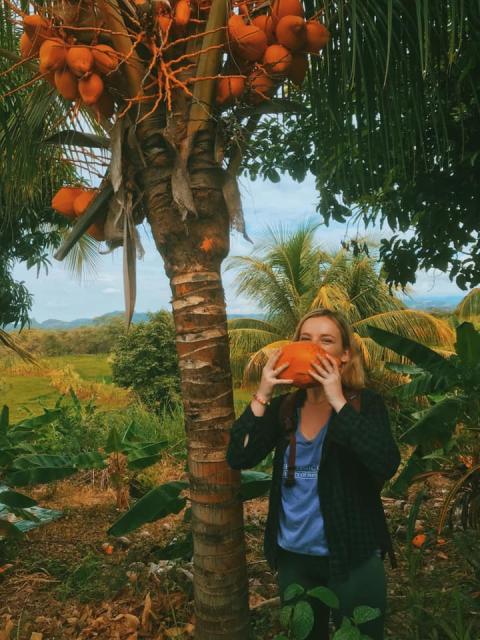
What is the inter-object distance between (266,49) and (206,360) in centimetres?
127

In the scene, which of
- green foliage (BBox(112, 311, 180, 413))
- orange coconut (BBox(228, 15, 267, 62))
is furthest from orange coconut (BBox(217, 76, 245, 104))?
green foliage (BBox(112, 311, 180, 413))

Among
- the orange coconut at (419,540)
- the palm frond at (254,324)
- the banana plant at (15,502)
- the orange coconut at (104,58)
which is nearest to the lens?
the orange coconut at (104,58)

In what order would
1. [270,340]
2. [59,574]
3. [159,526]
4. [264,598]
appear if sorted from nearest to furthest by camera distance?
[264,598] → [59,574] → [159,526] → [270,340]

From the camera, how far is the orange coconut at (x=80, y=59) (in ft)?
7.20

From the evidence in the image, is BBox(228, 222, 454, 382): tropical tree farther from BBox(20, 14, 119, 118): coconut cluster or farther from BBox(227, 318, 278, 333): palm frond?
BBox(20, 14, 119, 118): coconut cluster

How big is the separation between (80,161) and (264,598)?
2.38 metres

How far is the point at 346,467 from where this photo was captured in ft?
6.61

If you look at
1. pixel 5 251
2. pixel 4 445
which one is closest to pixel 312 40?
pixel 4 445

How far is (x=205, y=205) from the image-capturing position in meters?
2.36

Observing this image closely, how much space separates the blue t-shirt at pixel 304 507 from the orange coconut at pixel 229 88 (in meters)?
1.35

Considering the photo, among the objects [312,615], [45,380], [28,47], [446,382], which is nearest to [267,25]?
[28,47]

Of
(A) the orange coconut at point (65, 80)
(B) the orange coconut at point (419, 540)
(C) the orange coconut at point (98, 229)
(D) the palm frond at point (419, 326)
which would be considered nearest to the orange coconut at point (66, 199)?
(C) the orange coconut at point (98, 229)

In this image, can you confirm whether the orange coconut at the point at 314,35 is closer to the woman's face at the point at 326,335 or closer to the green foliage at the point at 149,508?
the woman's face at the point at 326,335

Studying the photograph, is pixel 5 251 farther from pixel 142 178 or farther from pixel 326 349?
pixel 326 349
